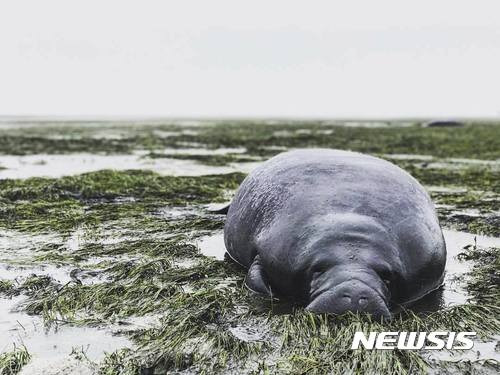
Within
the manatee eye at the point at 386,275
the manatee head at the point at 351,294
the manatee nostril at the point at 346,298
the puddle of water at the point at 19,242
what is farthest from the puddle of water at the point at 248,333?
the puddle of water at the point at 19,242

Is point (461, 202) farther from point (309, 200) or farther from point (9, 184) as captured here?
point (9, 184)

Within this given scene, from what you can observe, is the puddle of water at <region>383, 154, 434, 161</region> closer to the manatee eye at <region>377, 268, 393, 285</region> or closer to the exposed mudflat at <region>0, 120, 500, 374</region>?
the exposed mudflat at <region>0, 120, 500, 374</region>

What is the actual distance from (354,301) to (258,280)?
40.0 inches

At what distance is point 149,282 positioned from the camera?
15.5 ft

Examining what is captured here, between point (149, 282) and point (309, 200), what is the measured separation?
1455 mm

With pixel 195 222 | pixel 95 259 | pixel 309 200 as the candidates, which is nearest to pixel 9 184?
pixel 195 222

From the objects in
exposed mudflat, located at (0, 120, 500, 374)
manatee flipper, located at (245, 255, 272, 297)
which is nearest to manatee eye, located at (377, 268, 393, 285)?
exposed mudflat, located at (0, 120, 500, 374)

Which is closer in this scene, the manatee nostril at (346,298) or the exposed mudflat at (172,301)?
the exposed mudflat at (172,301)

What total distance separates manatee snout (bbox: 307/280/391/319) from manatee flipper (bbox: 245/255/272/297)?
2.33ft

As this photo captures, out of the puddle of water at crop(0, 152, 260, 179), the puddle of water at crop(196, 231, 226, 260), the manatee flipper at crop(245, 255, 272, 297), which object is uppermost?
the manatee flipper at crop(245, 255, 272, 297)
